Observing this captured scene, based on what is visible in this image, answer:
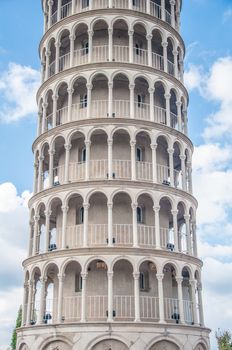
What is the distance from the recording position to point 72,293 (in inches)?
1219

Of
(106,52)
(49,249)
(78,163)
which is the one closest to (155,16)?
(106,52)

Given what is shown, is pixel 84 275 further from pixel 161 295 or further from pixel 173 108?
pixel 173 108

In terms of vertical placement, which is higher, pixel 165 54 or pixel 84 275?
pixel 165 54

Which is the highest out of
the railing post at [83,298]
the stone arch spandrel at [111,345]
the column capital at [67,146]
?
the column capital at [67,146]

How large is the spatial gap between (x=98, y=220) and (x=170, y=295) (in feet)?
21.8

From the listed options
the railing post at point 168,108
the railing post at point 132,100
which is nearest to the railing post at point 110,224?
the railing post at point 132,100

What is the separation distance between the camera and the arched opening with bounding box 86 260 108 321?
29.2m

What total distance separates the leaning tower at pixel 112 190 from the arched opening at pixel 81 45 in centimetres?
9

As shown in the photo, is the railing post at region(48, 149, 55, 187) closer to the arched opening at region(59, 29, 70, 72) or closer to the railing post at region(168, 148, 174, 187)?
the arched opening at region(59, 29, 70, 72)

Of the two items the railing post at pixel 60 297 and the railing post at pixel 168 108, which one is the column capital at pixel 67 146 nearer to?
the railing post at pixel 168 108

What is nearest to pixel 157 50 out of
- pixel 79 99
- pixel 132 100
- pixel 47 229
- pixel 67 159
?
pixel 132 100

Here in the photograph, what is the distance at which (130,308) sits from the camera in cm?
2955

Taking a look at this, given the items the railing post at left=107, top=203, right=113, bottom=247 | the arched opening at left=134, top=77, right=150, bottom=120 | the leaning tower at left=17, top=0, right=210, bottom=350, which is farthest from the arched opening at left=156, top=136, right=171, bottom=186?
the railing post at left=107, top=203, right=113, bottom=247

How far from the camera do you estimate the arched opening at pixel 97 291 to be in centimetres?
2925
